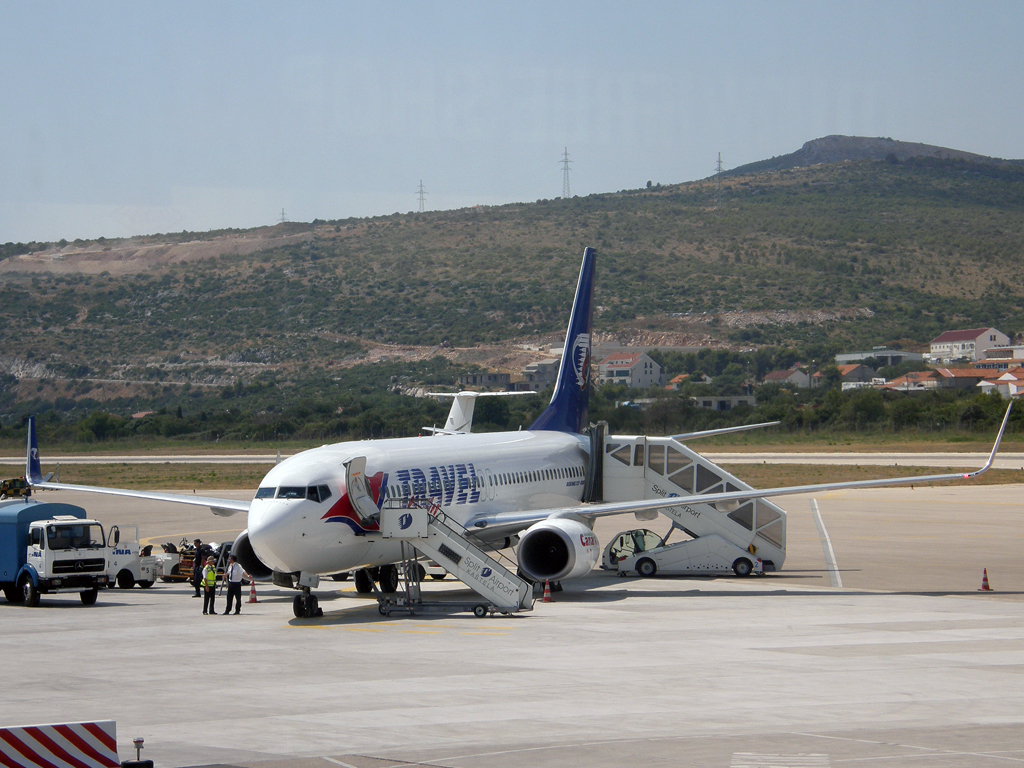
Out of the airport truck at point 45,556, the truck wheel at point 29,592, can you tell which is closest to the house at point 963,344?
the airport truck at point 45,556

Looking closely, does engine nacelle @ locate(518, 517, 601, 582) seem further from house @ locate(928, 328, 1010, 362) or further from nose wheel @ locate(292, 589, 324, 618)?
house @ locate(928, 328, 1010, 362)

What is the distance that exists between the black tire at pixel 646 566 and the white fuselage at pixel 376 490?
3.20 metres

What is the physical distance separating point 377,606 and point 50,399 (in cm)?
15449

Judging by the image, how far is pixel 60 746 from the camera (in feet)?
37.5

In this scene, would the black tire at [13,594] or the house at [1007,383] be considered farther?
the house at [1007,383]

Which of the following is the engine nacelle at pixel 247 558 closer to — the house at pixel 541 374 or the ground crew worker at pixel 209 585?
the ground crew worker at pixel 209 585

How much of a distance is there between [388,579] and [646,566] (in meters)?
9.24

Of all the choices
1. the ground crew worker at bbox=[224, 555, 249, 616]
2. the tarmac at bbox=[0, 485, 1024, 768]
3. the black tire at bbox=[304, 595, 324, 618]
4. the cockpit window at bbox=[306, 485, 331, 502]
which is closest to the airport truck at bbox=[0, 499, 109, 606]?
the tarmac at bbox=[0, 485, 1024, 768]

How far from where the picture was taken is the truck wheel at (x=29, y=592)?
102ft

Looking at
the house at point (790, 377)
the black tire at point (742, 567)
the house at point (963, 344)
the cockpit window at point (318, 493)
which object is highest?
the house at point (963, 344)

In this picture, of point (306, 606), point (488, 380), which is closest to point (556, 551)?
point (306, 606)

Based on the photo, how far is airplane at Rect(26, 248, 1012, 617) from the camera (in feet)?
87.9

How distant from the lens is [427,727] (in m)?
15.7

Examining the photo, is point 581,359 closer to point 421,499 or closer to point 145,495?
point 421,499
